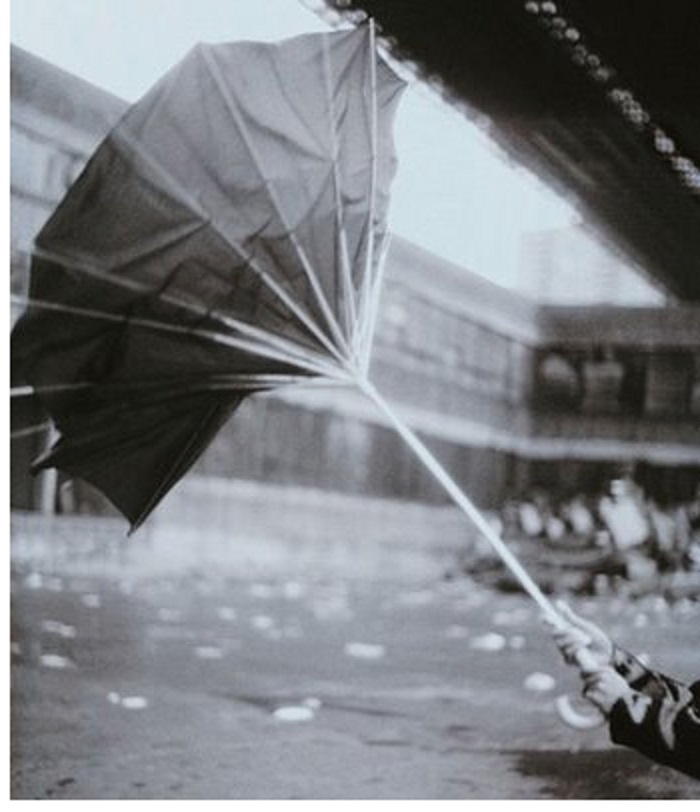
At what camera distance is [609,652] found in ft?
9.91

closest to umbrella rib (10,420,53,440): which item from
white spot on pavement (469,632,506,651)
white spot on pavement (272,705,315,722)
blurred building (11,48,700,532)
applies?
blurred building (11,48,700,532)

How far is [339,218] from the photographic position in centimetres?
307

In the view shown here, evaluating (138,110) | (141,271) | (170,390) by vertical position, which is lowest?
(170,390)

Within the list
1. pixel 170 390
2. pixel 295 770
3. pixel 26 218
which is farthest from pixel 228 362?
pixel 295 770

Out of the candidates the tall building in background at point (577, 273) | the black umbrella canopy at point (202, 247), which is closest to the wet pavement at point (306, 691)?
the black umbrella canopy at point (202, 247)

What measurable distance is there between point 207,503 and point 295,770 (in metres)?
0.57

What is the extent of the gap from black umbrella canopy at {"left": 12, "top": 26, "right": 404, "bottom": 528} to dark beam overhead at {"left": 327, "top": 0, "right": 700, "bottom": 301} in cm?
15

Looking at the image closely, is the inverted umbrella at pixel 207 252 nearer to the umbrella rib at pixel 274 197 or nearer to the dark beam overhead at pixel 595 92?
the umbrella rib at pixel 274 197

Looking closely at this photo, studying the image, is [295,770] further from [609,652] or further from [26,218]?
[26,218]

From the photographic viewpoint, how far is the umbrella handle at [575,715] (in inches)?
121

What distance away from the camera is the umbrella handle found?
121 inches

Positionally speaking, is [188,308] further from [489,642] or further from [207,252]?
[489,642]

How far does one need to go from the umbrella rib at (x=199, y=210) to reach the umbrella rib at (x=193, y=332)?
57mm

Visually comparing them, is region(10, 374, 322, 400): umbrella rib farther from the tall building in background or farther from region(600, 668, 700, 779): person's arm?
region(600, 668, 700, 779): person's arm
